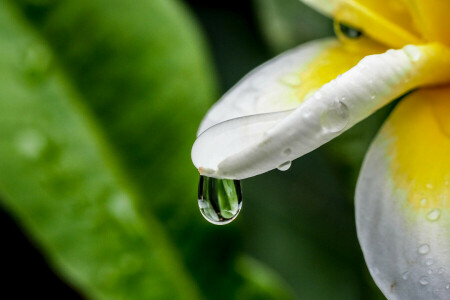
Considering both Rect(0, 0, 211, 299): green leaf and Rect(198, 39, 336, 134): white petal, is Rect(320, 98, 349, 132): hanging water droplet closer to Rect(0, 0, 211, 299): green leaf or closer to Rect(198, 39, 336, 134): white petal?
Rect(198, 39, 336, 134): white petal

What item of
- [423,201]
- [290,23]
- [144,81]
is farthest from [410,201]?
[290,23]

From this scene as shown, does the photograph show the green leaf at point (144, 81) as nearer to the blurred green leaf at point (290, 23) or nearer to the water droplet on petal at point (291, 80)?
the blurred green leaf at point (290, 23)

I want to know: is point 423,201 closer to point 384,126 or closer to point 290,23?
point 384,126

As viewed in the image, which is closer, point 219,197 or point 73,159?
point 219,197

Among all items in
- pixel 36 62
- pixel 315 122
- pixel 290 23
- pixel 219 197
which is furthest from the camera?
pixel 290 23

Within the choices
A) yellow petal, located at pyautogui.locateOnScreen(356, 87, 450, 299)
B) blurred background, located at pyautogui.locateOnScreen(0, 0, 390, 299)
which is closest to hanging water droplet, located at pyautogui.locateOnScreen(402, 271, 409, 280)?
yellow petal, located at pyautogui.locateOnScreen(356, 87, 450, 299)

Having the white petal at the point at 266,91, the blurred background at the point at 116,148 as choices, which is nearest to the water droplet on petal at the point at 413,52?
the white petal at the point at 266,91
